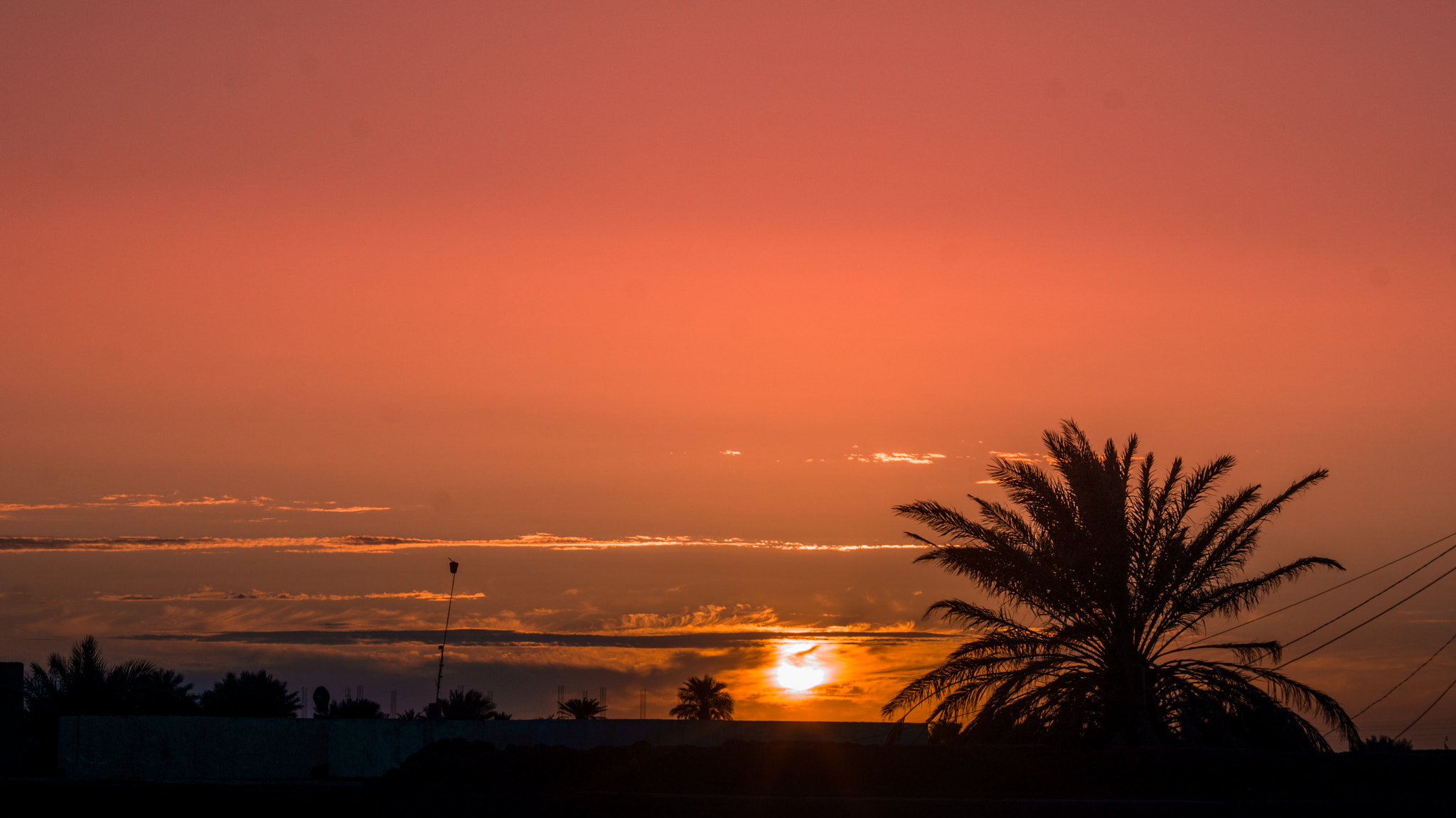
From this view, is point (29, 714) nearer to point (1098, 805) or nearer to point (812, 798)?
point (812, 798)

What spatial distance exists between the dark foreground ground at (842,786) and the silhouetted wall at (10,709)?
97 centimetres

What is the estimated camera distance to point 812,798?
42.1 ft

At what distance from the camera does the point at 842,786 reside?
1370cm

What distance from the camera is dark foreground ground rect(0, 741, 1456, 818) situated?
12.1 m

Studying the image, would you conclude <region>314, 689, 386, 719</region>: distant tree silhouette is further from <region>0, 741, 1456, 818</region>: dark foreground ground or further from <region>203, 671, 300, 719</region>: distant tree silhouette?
<region>0, 741, 1456, 818</region>: dark foreground ground

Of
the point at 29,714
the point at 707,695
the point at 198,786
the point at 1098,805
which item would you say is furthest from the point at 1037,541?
the point at 707,695

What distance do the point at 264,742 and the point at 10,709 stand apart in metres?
8.81

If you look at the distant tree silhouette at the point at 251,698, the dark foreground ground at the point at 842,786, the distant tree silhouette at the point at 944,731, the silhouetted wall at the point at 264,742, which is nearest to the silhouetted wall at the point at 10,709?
the dark foreground ground at the point at 842,786

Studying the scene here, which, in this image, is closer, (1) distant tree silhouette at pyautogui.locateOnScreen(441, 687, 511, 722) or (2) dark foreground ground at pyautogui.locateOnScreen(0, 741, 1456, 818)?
(2) dark foreground ground at pyautogui.locateOnScreen(0, 741, 1456, 818)

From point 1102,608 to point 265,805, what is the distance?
16.6 meters

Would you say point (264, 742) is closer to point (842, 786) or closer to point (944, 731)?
point (944, 731)

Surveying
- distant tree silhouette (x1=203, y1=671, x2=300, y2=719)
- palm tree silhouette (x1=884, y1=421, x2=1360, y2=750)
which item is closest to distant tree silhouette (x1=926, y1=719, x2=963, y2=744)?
palm tree silhouette (x1=884, y1=421, x2=1360, y2=750)

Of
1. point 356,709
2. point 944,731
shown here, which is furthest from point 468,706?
point 944,731

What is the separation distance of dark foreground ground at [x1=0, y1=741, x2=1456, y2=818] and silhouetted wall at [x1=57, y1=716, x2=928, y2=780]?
23.6ft
